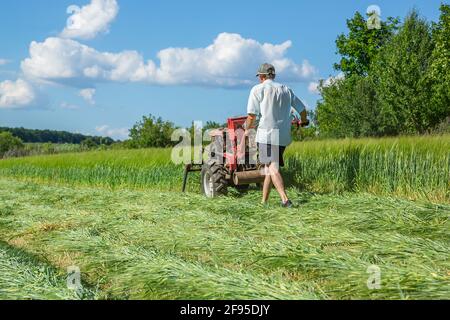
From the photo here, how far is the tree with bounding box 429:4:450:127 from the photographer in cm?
2539

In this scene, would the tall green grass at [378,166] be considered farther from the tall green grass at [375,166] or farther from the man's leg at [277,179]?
the man's leg at [277,179]

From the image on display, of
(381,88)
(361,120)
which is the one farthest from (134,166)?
(361,120)

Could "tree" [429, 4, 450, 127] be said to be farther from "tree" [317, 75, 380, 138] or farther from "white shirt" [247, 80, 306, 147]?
"white shirt" [247, 80, 306, 147]

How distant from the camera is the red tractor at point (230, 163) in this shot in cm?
873

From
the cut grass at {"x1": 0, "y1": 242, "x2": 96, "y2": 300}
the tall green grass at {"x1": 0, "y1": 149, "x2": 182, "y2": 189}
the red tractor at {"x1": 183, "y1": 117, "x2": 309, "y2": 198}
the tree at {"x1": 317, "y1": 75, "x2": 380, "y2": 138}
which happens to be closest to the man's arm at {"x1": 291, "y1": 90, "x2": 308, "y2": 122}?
the red tractor at {"x1": 183, "y1": 117, "x2": 309, "y2": 198}

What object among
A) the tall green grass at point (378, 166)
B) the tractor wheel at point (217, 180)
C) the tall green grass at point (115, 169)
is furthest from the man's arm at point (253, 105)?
the tall green grass at point (115, 169)

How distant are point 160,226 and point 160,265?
6.76ft

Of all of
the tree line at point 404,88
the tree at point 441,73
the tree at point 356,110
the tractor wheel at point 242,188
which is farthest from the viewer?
the tree at point 356,110

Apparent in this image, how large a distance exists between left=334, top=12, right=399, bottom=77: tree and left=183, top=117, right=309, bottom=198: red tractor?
31050 millimetres

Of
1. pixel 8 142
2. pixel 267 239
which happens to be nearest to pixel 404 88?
pixel 267 239

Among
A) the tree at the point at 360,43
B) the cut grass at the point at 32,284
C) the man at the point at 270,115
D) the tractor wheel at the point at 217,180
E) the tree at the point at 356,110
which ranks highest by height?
the tree at the point at 360,43

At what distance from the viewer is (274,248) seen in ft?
14.5

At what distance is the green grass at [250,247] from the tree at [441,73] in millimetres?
20115
